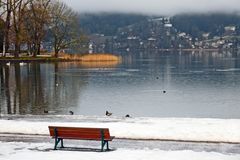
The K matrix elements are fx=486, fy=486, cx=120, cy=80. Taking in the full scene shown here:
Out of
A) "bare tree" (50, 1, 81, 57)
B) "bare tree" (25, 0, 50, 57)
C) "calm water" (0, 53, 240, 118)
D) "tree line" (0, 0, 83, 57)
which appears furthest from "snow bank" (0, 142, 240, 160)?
"bare tree" (50, 1, 81, 57)

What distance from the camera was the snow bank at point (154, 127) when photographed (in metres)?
19.9

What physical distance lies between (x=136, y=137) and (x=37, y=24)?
301 feet

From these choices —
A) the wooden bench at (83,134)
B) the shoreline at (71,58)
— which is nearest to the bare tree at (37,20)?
the shoreline at (71,58)

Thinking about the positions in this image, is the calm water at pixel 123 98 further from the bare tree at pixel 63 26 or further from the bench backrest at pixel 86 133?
the bare tree at pixel 63 26

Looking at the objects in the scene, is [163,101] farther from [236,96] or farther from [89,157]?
[89,157]

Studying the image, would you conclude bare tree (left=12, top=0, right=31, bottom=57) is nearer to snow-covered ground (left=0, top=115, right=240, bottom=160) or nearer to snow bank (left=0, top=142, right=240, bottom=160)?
snow-covered ground (left=0, top=115, right=240, bottom=160)

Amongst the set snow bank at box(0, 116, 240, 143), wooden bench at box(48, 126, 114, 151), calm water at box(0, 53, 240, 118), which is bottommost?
calm water at box(0, 53, 240, 118)

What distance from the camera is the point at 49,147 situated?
18.7 m

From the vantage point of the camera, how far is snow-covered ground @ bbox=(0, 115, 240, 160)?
1714 cm

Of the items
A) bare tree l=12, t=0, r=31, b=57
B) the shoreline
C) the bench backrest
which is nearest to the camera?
the bench backrest

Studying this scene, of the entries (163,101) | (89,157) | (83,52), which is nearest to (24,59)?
(83,52)

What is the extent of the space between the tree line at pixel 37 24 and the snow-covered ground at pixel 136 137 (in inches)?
3133

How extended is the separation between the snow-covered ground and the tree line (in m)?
79.6

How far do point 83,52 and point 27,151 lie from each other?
108 metres
